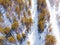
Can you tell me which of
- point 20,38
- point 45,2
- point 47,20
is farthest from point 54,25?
point 20,38

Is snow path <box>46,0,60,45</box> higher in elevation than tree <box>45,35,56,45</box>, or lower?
higher

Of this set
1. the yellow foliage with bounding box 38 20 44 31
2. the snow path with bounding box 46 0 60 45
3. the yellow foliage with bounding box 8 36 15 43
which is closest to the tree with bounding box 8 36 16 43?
the yellow foliage with bounding box 8 36 15 43

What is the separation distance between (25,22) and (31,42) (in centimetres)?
18

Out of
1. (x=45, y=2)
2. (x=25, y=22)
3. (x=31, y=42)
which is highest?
(x=45, y=2)

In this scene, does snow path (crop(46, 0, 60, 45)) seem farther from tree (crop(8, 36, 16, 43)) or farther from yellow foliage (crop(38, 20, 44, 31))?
tree (crop(8, 36, 16, 43))

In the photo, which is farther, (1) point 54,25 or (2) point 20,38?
(1) point 54,25

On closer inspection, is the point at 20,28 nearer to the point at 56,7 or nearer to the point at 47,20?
the point at 47,20

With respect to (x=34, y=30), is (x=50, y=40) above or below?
below

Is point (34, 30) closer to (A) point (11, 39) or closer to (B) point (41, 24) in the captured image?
(B) point (41, 24)

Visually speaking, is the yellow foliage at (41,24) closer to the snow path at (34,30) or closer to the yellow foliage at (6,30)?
the snow path at (34,30)

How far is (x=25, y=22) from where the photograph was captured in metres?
1.75

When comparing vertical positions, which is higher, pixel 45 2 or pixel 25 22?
pixel 45 2

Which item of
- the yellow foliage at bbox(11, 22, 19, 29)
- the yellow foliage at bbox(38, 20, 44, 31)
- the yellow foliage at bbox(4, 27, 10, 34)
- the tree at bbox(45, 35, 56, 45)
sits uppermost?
the yellow foliage at bbox(38, 20, 44, 31)

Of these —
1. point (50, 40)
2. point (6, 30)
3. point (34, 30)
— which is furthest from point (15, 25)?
point (50, 40)
